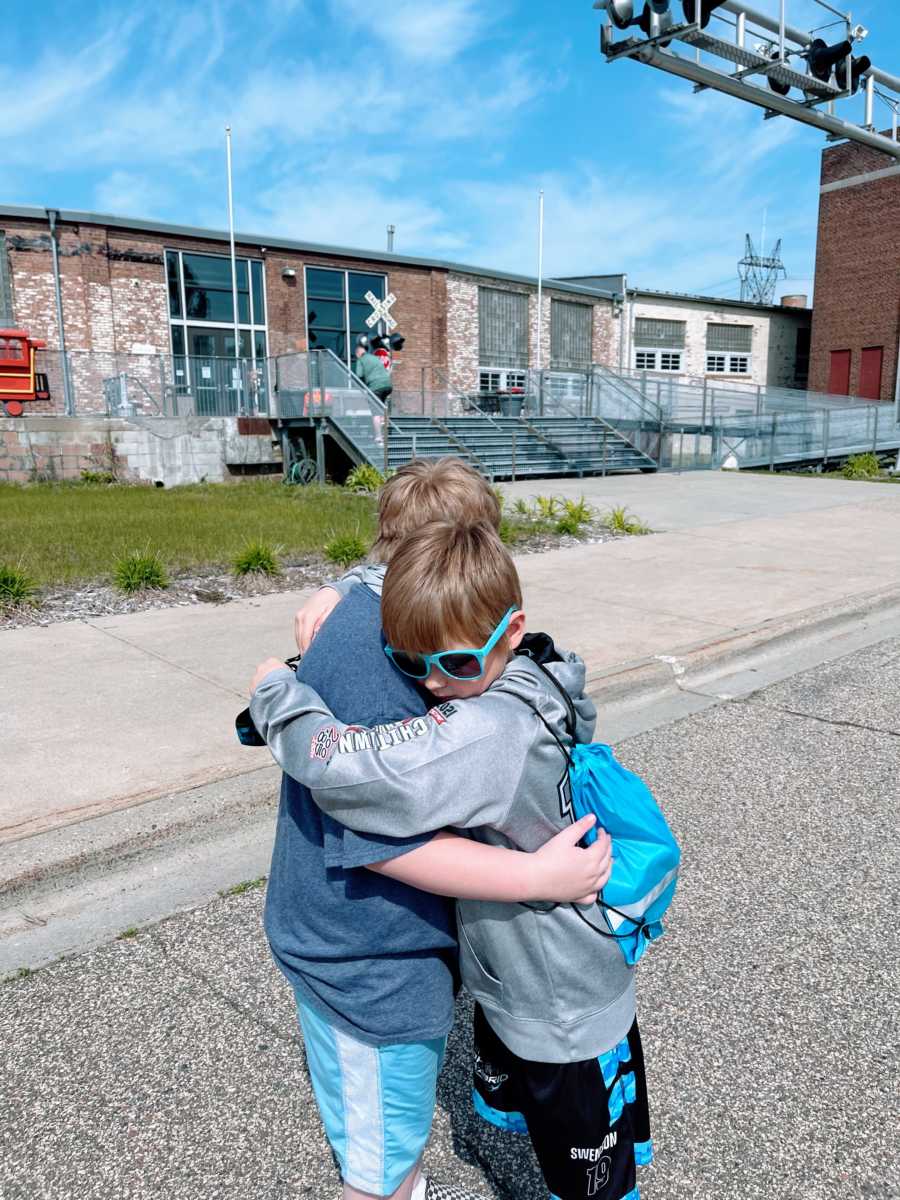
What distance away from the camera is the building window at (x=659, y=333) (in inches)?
1407

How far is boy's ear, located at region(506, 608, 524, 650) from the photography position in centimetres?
150

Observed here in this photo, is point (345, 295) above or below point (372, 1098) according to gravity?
above

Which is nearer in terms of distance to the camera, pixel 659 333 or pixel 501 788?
pixel 501 788

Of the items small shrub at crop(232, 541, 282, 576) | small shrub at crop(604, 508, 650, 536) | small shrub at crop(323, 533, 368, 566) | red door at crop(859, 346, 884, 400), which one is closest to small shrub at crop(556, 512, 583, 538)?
small shrub at crop(604, 508, 650, 536)

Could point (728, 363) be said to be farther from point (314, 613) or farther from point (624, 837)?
point (624, 837)

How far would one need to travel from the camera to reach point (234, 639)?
21.1 ft

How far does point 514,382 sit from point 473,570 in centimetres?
2448

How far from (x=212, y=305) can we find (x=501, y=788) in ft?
84.7

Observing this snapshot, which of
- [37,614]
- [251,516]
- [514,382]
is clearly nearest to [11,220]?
[514,382]

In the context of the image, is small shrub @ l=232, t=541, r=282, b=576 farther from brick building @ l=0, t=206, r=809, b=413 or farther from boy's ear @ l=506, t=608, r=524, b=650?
brick building @ l=0, t=206, r=809, b=413

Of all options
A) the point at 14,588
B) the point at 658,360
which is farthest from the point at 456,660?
the point at 658,360

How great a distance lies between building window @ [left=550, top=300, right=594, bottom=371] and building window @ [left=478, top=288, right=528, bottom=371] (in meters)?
1.32

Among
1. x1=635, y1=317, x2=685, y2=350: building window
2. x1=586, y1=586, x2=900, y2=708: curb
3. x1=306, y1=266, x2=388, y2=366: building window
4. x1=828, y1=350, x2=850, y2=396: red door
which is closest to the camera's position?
x1=586, y1=586, x2=900, y2=708: curb

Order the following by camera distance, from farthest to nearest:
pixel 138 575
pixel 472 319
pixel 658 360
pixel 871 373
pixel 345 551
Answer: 1. pixel 658 360
2. pixel 871 373
3. pixel 472 319
4. pixel 345 551
5. pixel 138 575
